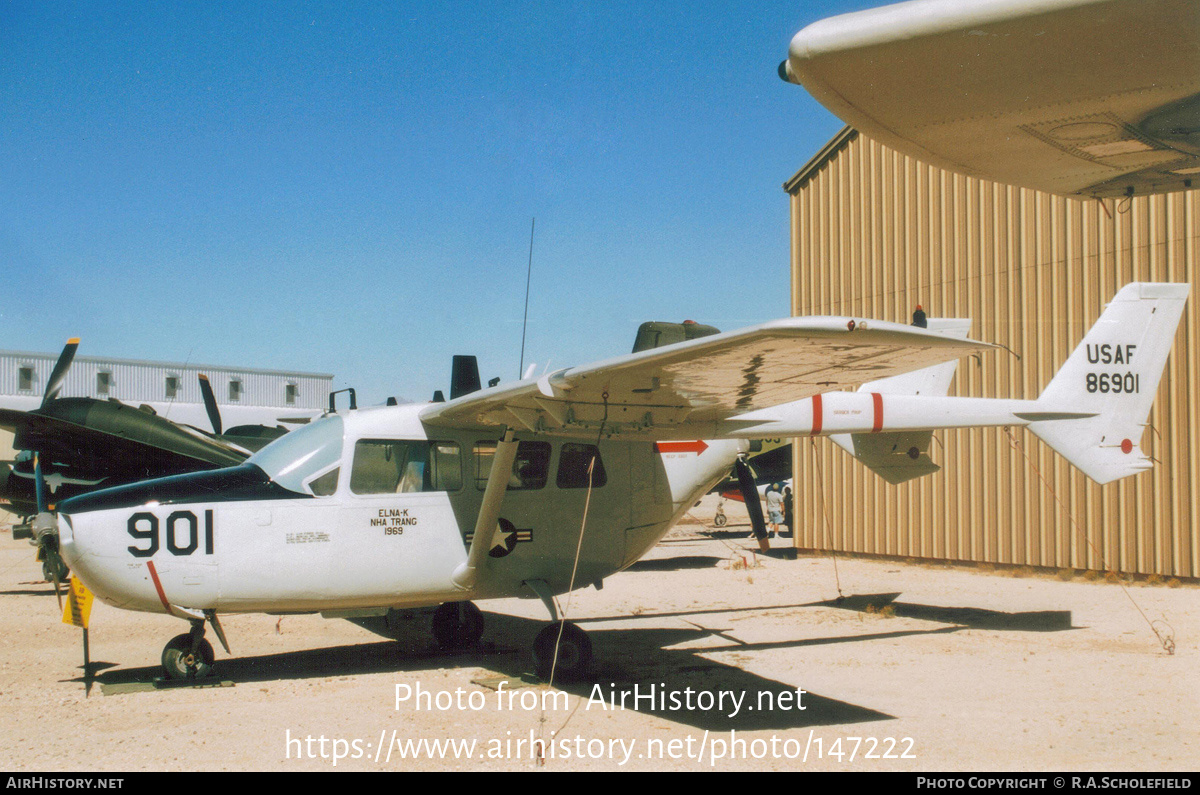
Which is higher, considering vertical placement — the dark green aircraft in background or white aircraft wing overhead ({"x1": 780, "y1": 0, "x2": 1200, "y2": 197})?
white aircraft wing overhead ({"x1": 780, "y1": 0, "x2": 1200, "y2": 197})

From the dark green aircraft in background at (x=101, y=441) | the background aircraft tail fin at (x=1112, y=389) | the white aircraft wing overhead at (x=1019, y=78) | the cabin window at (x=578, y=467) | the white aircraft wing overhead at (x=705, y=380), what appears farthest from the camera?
the dark green aircraft in background at (x=101, y=441)

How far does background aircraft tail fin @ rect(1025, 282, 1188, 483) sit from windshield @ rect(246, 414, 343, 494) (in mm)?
7696

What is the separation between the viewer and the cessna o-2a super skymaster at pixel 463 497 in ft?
20.9

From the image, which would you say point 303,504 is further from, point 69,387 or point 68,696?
point 69,387

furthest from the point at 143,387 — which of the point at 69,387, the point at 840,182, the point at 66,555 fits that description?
the point at 66,555

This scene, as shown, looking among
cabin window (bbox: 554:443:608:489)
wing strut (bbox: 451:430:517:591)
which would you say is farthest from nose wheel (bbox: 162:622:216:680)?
cabin window (bbox: 554:443:608:489)

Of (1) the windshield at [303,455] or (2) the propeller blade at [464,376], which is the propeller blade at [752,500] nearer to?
(2) the propeller blade at [464,376]

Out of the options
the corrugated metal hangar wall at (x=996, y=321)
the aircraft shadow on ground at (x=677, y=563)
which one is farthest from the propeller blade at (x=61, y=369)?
the corrugated metal hangar wall at (x=996, y=321)

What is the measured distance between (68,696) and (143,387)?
3771 centimetres

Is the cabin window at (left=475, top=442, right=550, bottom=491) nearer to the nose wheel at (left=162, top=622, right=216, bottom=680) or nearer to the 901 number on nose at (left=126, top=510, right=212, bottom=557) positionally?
the 901 number on nose at (left=126, top=510, right=212, bottom=557)

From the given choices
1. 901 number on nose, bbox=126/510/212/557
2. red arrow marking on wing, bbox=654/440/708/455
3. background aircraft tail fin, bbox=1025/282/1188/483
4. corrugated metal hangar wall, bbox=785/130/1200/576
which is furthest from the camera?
corrugated metal hangar wall, bbox=785/130/1200/576

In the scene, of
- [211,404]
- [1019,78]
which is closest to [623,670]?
[1019,78]

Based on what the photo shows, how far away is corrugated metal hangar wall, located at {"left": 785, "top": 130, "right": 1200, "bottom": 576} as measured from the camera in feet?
40.7

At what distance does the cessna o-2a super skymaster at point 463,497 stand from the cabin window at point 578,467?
0.05ft
